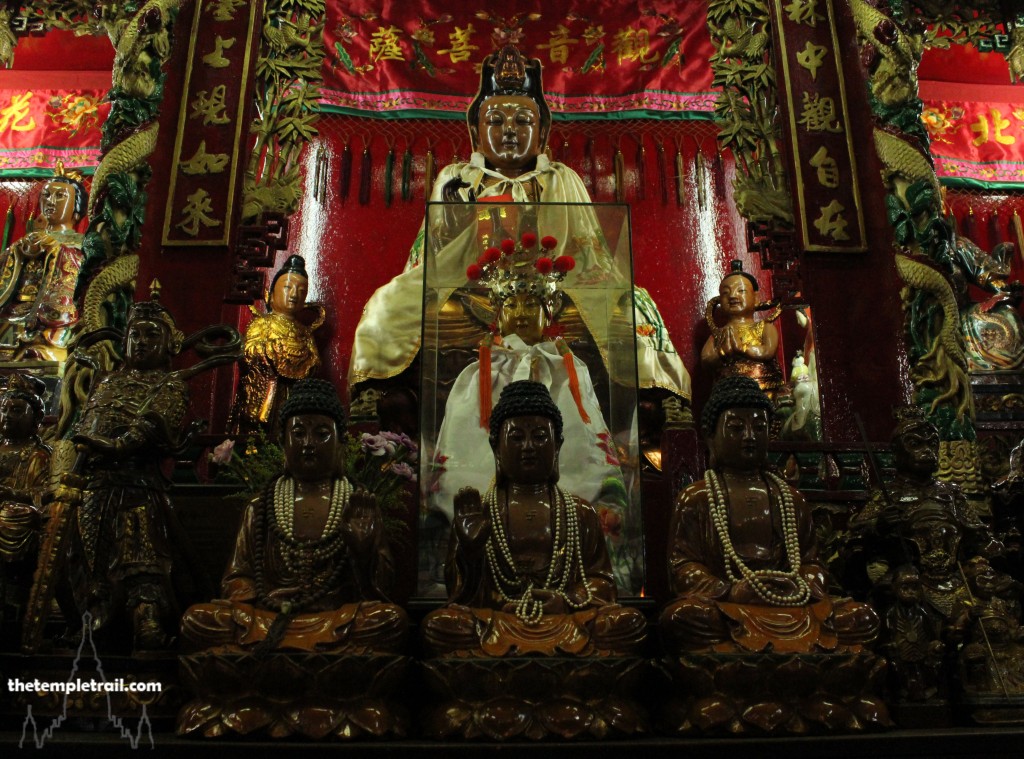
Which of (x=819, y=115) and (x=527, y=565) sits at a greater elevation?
(x=819, y=115)

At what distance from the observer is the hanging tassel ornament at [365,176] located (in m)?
6.70

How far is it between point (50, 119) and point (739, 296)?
5233mm

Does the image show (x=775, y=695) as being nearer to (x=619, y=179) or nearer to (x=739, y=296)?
(x=739, y=296)

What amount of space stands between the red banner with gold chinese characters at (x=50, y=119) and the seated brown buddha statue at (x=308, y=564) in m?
5.20

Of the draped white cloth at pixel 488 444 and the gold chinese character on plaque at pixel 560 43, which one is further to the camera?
the gold chinese character on plaque at pixel 560 43

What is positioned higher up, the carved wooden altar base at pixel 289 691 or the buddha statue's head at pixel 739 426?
the buddha statue's head at pixel 739 426

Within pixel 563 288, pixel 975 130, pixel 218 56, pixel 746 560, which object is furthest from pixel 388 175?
pixel 746 560

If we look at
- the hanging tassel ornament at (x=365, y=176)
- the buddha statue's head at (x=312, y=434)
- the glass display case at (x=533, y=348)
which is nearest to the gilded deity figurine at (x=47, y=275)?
the hanging tassel ornament at (x=365, y=176)

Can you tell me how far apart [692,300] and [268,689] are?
488 cm

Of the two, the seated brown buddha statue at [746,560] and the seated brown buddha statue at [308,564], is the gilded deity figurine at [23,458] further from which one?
the seated brown buddha statue at [746,560]

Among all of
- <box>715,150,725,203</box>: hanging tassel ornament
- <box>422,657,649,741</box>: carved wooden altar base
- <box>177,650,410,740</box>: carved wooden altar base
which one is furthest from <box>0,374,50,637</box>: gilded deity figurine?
<box>715,150,725,203</box>: hanging tassel ornament

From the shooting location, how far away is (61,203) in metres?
6.27

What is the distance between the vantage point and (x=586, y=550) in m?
2.67

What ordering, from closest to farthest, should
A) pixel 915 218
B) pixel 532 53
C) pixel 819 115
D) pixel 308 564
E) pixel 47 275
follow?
pixel 308 564
pixel 915 218
pixel 819 115
pixel 47 275
pixel 532 53
